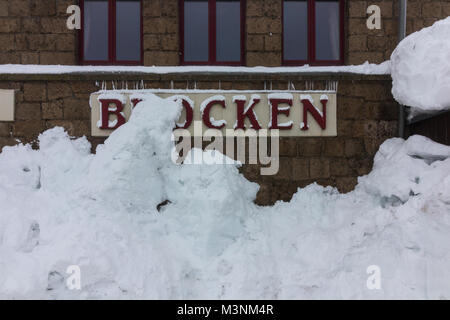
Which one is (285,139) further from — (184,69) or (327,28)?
(327,28)

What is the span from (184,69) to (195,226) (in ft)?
8.52

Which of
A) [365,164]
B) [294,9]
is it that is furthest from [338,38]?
[365,164]

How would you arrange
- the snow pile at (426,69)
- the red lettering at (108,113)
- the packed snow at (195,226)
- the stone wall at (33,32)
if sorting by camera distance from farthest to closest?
the stone wall at (33,32), the red lettering at (108,113), the snow pile at (426,69), the packed snow at (195,226)

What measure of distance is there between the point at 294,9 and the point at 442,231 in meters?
4.24

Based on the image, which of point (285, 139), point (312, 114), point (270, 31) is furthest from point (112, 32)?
point (312, 114)

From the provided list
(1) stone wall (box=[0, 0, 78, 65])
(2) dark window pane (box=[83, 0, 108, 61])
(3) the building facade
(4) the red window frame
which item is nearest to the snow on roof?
(3) the building facade

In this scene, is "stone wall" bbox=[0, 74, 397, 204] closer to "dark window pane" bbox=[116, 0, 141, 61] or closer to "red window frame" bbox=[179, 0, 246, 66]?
"red window frame" bbox=[179, 0, 246, 66]

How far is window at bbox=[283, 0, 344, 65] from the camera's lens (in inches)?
260

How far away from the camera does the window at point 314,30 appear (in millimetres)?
6602

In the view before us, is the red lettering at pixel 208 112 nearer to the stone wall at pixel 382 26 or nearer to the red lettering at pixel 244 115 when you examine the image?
the red lettering at pixel 244 115

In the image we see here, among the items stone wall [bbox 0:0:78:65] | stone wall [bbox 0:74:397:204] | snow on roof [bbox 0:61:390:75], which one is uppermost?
stone wall [bbox 0:0:78:65]

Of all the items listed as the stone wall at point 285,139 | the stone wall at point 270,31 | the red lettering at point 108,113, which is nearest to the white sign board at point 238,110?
the red lettering at point 108,113

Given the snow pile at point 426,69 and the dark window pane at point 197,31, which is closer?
the snow pile at point 426,69

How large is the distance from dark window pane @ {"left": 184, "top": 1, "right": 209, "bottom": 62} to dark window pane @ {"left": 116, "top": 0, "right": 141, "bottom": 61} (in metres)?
0.82
